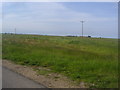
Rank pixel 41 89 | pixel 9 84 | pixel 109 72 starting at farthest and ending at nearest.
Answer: pixel 109 72
pixel 9 84
pixel 41 89

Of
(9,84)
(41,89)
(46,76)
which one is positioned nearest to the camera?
(41,89)

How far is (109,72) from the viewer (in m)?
9.91

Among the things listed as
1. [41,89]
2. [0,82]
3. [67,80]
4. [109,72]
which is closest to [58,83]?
[67,80]

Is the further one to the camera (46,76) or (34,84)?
(46,76)

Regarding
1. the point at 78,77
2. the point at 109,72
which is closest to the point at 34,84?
the point at 78,77

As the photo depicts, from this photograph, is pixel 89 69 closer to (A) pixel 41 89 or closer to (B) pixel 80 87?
(B) pixel 80 87

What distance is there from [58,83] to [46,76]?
48.9 inches

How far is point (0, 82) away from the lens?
313 inches

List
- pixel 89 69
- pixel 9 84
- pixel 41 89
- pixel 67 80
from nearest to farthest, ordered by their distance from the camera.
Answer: pixel 41 89, pixel 9 84, pixel 67 80, pixel 89 69

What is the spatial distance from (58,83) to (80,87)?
84 centimetres

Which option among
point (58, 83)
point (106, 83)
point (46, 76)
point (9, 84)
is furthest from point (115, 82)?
point (9, 84)

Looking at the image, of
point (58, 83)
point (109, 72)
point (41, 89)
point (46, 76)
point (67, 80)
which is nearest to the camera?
point (41, 89)

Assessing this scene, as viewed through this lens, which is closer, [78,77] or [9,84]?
[9,84]

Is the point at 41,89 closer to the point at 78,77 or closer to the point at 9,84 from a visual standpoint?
the point at 9,84
